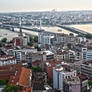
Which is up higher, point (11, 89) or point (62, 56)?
point (11, 89)

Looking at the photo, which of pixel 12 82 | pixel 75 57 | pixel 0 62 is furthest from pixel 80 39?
pixel 12 82

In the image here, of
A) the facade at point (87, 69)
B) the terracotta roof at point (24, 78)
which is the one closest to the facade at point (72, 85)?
the terracotta roof at point (24, 78)

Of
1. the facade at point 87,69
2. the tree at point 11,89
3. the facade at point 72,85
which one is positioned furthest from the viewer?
the facade at point 87,69

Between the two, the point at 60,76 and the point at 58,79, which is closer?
the point at 60,76

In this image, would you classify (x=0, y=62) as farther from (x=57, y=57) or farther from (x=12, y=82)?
(x=12, y=82)

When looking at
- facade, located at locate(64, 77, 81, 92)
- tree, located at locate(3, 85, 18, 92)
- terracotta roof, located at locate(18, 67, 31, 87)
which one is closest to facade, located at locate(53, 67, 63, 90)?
facade, located at locate(64, 77, 81, 92)

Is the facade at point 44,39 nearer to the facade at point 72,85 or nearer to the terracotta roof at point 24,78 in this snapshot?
the terracotta roof at point 24,78

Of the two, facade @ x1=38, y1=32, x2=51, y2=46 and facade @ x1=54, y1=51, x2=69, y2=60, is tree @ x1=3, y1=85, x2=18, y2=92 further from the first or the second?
facade @ x1=38, y1=32, x2=51, y2=46

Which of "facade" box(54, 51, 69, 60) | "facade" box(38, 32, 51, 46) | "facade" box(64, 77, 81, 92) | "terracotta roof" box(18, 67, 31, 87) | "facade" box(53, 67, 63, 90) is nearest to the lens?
"facade" box(64, 77, 81, 92)

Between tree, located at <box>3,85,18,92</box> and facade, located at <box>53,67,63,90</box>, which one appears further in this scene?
facade, located at <box>53,67,63,90</box>

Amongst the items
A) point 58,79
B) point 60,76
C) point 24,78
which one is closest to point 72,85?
point 60,76

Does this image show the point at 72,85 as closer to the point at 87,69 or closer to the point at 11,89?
the point at 11,89
